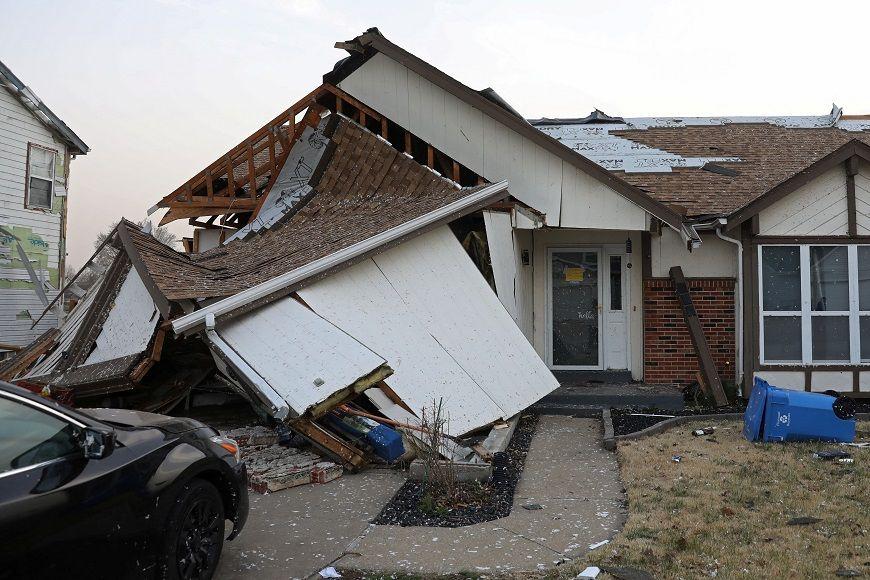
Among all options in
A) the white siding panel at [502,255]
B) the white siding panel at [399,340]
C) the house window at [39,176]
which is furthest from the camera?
the house window at [39,176]

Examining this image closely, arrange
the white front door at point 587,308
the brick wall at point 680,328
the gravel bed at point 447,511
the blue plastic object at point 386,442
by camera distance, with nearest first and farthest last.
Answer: the gravel bed at point 447,511
the blue plastic object at point 386,442
the brick wall at point 680,328
the white front door at point 587,308

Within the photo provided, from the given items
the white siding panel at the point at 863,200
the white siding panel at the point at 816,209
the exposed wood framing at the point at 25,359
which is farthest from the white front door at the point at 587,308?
the exposed wood framing at the point at 25,359

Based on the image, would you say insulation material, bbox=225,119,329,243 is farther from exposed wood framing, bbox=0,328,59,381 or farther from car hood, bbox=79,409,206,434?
car hood, bbox=79,409,206,434

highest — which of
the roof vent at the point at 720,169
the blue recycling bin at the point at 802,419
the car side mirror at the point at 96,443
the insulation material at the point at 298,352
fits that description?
the roof vent at the point at 720,169

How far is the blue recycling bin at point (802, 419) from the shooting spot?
7.75 m

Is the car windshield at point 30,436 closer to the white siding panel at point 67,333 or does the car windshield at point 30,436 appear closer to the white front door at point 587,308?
the white siding panel at point 67,333

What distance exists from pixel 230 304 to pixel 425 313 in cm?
240

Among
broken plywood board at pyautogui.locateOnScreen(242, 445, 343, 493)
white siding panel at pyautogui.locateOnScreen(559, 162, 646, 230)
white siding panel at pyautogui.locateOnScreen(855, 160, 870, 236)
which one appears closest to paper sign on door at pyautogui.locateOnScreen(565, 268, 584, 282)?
white siding panel at pyautogui.locateOnScreen(559, 162, 646, 230)

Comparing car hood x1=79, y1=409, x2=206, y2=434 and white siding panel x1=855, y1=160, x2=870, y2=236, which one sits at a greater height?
white siding panel x1=855, y1=160, x2=870, y2=236

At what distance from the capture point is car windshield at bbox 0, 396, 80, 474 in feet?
11.0

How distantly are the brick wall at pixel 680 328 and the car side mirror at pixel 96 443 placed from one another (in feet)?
31.7

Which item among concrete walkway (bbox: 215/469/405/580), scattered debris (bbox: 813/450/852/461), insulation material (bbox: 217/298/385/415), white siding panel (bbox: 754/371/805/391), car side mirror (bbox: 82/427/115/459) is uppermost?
insulation material (bbox: 217/298/385/415)

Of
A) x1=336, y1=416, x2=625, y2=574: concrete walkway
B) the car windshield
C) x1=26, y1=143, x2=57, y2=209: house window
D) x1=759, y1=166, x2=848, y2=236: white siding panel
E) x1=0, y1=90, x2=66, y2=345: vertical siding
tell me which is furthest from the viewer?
x1=26, y1=143, x2=57, y2=209: house window

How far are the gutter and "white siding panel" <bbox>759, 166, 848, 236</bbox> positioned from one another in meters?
4.32
